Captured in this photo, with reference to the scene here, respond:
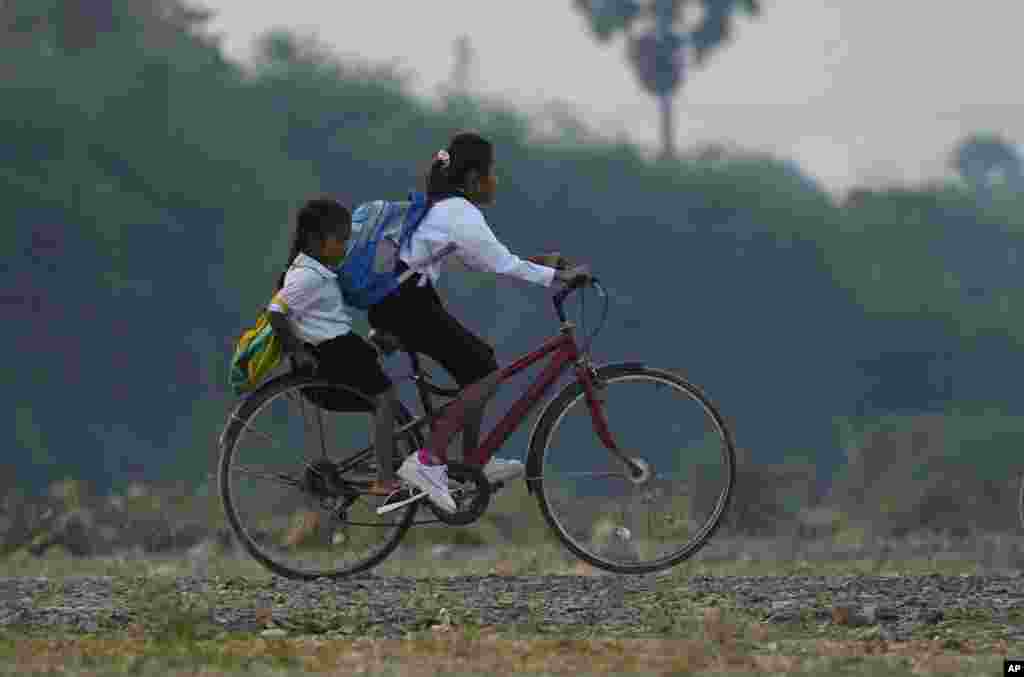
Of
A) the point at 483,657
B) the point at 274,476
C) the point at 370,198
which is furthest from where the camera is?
the point at 370,198

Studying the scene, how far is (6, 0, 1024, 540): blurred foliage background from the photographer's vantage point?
112ft

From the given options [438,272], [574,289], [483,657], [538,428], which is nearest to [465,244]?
[438,272]

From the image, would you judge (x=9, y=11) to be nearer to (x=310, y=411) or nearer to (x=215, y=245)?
(x=215, y=245)

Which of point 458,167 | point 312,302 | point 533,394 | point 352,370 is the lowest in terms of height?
point 533,394

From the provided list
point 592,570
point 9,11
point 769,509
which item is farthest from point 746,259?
point 592,570

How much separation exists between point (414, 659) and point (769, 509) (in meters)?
16.5

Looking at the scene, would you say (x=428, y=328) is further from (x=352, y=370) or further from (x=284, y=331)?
(x=284, y=331)

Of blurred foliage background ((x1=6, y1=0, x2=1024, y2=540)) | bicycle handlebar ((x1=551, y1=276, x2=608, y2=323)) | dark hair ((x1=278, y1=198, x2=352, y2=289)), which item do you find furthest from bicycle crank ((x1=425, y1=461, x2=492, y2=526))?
blurred foliage background ((x1=6, y1=0, x2=1024, y2=540))

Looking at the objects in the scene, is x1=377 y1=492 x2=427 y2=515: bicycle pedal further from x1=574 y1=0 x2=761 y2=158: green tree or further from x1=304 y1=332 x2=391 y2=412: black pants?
x1=574 y1=0 x2=761 y2=158: green tree

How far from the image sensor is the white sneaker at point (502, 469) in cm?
843

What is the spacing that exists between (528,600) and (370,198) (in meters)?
32.8

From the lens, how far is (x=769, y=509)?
896 inches

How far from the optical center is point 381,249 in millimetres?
8164

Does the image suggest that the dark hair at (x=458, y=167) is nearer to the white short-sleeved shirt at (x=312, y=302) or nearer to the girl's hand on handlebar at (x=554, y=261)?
the girl's hand on handlebar at (x=554, y=261)
